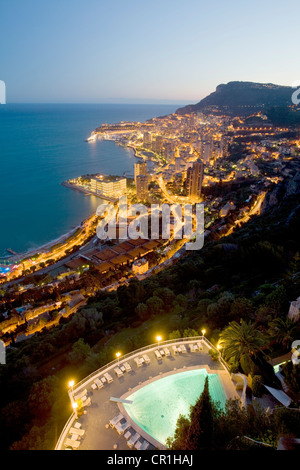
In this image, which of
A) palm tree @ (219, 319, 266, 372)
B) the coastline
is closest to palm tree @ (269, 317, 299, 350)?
palm tree @ (219, 319, 266, 372)

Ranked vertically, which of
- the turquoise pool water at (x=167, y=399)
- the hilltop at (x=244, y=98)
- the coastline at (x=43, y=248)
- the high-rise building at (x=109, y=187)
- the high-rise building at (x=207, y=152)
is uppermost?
the hilltop at (x=244, y=98)

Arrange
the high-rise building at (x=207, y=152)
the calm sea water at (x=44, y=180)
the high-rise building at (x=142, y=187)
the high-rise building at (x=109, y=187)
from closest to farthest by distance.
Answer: the calm sea water at (x=44, y=180)
the high-rise building at (x=142, y=187)
the high-rise building at (x=109, y=187)
the high-rise building at (x=207, y=152)

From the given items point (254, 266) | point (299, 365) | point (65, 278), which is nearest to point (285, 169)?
point (254, 266)

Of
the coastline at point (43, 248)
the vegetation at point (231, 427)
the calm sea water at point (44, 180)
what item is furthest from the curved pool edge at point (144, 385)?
the calm sea water at point (44, 180)

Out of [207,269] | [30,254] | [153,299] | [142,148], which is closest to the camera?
[153,299]

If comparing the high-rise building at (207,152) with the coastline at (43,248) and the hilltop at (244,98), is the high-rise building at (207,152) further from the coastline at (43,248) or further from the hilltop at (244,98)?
the hilltop at (244,98)

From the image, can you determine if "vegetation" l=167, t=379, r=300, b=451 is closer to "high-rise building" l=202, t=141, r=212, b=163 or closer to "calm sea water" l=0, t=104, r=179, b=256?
"calm sea water" l=0, t=104, r=179, b=256

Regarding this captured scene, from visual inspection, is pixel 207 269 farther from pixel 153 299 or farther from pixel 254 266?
pixel 153 299
